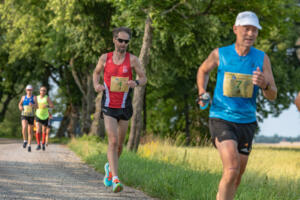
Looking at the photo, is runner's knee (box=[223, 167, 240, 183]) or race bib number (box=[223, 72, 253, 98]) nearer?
runner's knee (box=[223, 167, 240, 183])

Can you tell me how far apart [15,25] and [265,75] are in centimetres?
2617

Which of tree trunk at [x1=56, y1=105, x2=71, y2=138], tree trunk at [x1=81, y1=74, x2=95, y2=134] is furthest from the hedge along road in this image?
tree trunk at [x1=56, y1=105, x2=71, y2=138]

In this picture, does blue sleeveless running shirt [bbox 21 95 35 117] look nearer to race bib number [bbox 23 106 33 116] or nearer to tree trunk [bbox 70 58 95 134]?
race bib number [bbox 23 106 33 116]

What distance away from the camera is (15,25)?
93.9 feet

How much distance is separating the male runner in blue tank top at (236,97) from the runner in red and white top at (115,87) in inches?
99.9

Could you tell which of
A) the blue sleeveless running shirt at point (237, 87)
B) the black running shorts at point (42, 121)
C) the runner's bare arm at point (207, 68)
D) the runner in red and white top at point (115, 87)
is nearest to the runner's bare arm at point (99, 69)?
the runner in red and white top at point (115, 87)

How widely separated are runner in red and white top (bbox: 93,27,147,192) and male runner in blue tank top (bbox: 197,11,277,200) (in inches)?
99.9

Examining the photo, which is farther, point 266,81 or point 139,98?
point 139,98

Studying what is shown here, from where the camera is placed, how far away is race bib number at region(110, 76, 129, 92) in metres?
7.09

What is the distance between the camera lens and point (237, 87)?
4602mm

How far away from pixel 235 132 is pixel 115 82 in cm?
291

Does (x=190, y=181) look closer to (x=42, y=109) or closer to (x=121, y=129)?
(x=121, y=129)

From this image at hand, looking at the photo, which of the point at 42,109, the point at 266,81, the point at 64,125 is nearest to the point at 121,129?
the point at 266,81

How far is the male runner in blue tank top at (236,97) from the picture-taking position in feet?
14.7
